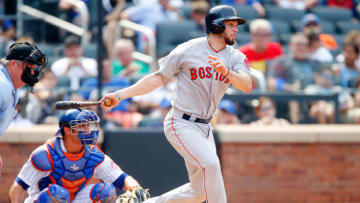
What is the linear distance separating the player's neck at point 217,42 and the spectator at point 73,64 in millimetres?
3730

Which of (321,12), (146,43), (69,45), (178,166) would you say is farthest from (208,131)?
(321,12)

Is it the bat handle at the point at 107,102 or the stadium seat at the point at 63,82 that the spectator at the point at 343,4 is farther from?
the bat handle at the point at 107,102

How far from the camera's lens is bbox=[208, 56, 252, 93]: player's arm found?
501 cm

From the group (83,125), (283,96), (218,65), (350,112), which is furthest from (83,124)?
(350,112)

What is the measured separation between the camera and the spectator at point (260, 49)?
8906 millimetres

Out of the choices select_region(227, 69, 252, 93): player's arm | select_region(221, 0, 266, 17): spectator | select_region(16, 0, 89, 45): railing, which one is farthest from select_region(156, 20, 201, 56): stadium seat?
select_region(227, 69, 252, 93): player's arm

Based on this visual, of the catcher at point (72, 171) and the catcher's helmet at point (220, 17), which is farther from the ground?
the catcher's helmet at point (220, 17)

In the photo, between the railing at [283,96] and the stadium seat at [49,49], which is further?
the stadium seat at [49,49]

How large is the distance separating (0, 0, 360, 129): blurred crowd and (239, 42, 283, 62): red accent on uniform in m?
0.01

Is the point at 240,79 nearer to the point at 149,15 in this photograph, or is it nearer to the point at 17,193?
the point at 17,193

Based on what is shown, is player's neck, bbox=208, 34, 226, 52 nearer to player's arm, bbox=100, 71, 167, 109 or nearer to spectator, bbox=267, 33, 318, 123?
player's arm, bbox=100, 71, 167, 109

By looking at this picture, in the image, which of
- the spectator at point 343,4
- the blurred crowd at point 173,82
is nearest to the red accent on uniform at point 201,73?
the blurred crowd at point 173,82

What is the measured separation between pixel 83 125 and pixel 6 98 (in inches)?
36.9

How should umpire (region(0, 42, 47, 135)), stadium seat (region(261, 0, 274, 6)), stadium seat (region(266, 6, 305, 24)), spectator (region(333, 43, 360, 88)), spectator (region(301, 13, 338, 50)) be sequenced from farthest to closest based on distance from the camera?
stadium seat (region(261, 0, 274, 6))
stadium seat (region(266, 6, 305, 24))
spectator (region(301, 13, 338, 50))
spectator (region(333, 43, 360, 88))
umpire (region(0, 42, 47, 135))
